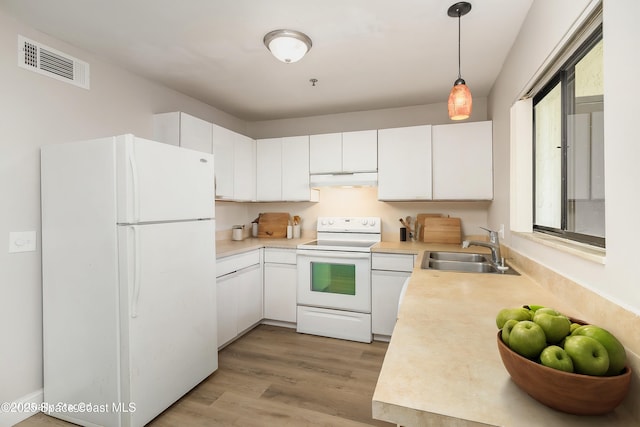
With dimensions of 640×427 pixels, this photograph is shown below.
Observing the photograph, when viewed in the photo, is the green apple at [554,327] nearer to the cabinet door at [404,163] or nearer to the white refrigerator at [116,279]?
the white refrigerator at [116,279]

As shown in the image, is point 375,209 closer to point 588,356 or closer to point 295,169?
point 295,169

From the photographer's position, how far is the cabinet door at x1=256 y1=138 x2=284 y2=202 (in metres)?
3.71

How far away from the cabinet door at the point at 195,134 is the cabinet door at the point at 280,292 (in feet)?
4.46

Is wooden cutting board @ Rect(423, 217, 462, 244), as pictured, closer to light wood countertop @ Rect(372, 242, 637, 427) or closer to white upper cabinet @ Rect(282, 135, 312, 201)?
white upper cabinet @ Rect(282, 135, 312, 201)

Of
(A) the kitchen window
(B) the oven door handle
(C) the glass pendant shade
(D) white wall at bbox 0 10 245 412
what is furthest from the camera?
(B) the oven door handle

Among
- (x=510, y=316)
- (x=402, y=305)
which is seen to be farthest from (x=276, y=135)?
(x=510, y=316)

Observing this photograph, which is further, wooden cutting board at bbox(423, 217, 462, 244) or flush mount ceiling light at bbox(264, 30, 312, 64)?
wooden cutting board at bbox(423, 217, 462, 244)

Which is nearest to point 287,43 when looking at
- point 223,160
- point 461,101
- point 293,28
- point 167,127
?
point 293,28

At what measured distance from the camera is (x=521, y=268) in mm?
1954

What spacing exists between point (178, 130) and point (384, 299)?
7.78 ft

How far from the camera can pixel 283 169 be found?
12.1ft

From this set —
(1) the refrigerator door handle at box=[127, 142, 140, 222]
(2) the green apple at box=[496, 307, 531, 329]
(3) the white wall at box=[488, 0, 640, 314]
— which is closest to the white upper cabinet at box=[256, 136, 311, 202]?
(1) the refrigerator door handle at box=[127, 142, 140, 222]

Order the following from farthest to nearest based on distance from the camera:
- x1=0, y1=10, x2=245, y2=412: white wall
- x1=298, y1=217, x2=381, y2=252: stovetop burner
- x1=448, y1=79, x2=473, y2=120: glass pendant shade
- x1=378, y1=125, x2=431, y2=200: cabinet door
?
1. x1=298, y1=217, x2=381, y2=252: stovetop burner
2. x1=378, y1=125, x2=431, y2=200: cabinet door
3. x1=0, y1=10, x2=245, y2=412: white wall
4. x1=448, y1=79, x2=473, y2=120: glass pendant shade

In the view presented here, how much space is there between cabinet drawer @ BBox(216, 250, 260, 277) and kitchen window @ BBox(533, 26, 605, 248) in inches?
92.6
